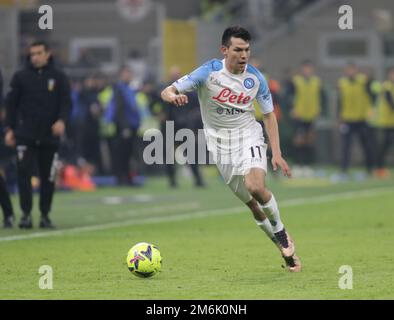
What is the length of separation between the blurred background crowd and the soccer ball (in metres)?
12.0

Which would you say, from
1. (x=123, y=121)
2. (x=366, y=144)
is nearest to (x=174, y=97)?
(x=123, y=121)

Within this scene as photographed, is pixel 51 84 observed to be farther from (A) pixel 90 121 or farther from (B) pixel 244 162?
(A) pixel 90 121

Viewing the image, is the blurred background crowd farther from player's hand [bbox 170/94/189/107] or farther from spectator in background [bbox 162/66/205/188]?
player's hand [bbox 170/94/189/107]

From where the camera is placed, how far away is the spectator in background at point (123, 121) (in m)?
26.0

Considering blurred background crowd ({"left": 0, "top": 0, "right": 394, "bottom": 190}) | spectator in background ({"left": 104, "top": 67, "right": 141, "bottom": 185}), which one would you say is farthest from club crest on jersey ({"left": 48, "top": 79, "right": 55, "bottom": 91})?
spectator in background ({"left": 104, "top": 67, "right": 141, "bottom": 185})

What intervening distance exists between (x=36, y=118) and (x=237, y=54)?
524cm

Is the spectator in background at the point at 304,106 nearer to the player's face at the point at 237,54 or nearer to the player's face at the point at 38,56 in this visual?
the player's face at the point at 38,56

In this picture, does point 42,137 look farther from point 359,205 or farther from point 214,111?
point 359,205

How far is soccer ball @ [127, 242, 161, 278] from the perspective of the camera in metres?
11.6

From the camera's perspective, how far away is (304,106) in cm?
3056

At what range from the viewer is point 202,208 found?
20.7m

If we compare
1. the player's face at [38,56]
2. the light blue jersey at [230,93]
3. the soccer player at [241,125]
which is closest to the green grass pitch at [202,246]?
the soccer player at [241,125]
